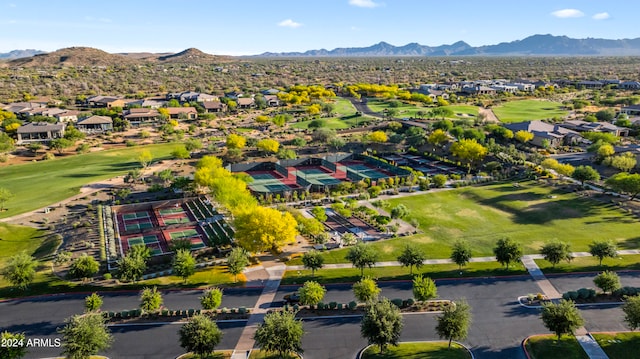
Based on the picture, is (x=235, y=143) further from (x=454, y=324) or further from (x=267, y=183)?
(x=454, y=324)

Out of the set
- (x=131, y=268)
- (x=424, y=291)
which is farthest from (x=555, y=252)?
(x=131, y=268)

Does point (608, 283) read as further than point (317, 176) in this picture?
No

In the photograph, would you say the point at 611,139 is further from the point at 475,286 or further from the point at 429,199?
the point at 475,286

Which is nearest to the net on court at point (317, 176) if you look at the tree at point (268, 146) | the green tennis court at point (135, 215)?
the tree at point (268, 146)

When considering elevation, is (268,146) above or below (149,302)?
above

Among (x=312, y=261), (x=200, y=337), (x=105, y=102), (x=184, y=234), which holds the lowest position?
(x=184, y=234)

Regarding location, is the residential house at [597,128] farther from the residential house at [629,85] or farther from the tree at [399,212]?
the residential house at [629,85]

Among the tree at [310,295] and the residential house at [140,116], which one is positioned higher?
the residential house at [140,116]
